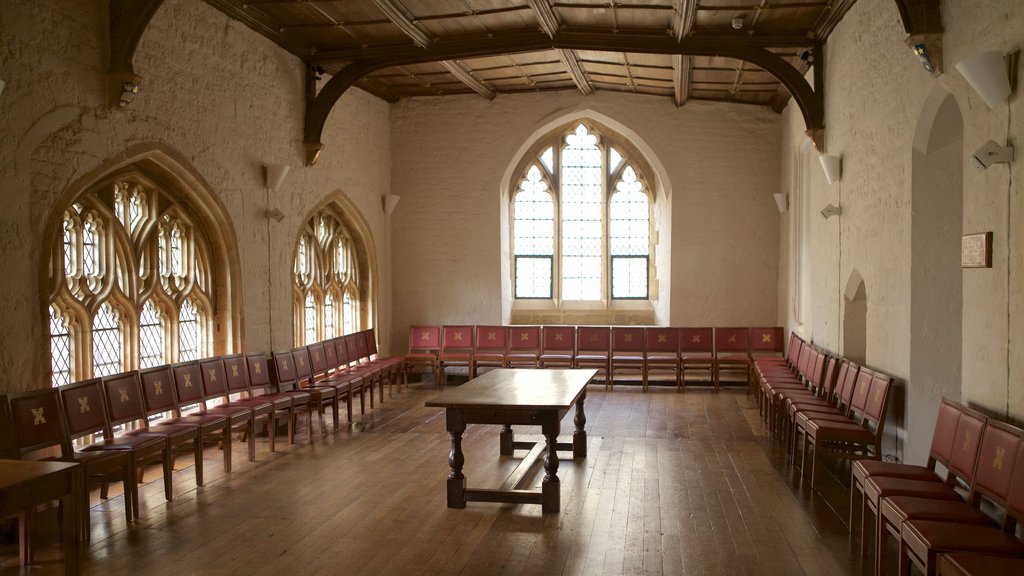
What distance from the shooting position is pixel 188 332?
7.98 metres

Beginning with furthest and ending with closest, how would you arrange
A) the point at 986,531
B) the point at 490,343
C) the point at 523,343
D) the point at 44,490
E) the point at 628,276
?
the point at 628,276 < the point at 490,343 < the point at 523,343 < the point at 44,490 < the point at 986,531

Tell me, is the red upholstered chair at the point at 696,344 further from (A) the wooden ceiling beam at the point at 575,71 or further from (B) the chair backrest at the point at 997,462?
(B) the chair backrest at the point at 997,462

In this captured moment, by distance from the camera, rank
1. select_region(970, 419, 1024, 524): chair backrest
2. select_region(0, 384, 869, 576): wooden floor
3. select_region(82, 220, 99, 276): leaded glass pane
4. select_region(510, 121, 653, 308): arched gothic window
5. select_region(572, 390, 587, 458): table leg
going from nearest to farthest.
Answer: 1. select_region(970, 419, 1024, 524): chair backrest
2. select_region(0, 384, 869, 576): wooden floor
3. select_region(82, 220, 99, 276): leaded glass pane
4. select_region(572, 390, 587, 458): table leg
5. select_region(510, 121, 653, 308): arched gothic window

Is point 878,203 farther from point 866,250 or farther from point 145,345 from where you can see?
point 145,345

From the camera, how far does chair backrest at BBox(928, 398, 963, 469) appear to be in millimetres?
4512

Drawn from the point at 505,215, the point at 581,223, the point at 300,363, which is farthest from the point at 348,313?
the point at 581,223

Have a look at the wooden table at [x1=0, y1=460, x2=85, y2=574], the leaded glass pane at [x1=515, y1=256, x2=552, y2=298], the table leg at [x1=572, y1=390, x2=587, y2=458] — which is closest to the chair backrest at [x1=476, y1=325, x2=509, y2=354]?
the leaded glass pane at [x1=515, y1=256, x2=552, y2=298]

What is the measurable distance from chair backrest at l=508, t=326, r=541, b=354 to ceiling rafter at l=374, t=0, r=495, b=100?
3.67 m

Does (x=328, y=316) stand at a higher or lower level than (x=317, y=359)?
higher

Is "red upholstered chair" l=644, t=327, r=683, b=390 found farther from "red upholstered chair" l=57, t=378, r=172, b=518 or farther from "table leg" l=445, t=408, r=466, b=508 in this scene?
"red upholstered chair" l=57, t=378, r=172, b=518

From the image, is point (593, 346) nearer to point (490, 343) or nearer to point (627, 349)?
point (627, 349)

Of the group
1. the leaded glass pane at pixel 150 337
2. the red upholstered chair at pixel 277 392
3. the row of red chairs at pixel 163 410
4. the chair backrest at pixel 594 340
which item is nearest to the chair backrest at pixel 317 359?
the row of red chairs at pixel 163 410

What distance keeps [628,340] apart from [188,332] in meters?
6.13

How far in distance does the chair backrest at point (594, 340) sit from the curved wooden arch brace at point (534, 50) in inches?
165
